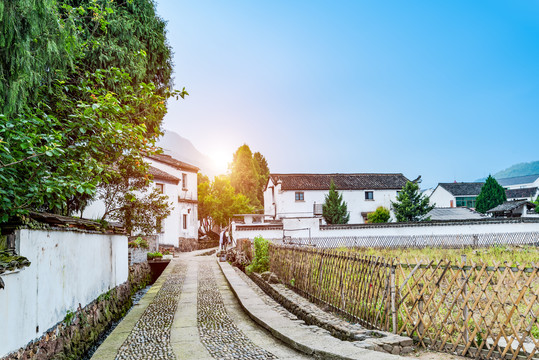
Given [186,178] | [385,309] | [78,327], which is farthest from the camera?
[186,178]

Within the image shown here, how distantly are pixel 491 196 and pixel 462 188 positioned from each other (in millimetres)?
7545

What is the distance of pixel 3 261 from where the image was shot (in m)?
4.79

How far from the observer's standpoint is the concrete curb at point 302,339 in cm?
490

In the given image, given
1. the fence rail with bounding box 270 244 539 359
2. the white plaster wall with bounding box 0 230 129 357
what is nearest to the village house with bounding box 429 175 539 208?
the fence rail with bounding box 270 244 539 359

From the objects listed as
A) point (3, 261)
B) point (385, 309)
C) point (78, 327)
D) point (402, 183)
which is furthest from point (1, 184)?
point (402, 183)

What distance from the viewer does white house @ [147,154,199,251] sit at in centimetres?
3062

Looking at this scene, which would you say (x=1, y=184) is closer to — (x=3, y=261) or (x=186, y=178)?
(x=3, y=261)

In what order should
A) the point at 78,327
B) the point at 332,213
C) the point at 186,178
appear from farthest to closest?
the point at 332,213 < the point at 186,178 < the point at 78,327

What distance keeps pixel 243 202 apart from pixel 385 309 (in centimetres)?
3726

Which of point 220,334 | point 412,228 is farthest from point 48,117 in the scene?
point 412,228

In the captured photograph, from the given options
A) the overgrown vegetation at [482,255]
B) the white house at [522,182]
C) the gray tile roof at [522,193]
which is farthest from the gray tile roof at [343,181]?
the white house at [522,182]

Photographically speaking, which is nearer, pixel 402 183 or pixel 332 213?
pixel 332 213

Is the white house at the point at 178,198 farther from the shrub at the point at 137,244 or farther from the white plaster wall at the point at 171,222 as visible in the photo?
the shrub at the point at 137,244

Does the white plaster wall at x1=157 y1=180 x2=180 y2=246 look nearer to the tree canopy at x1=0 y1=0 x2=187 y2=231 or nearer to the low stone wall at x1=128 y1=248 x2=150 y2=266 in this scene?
the low stone wall at x1=128 y1=248 x2=150 y2=266
